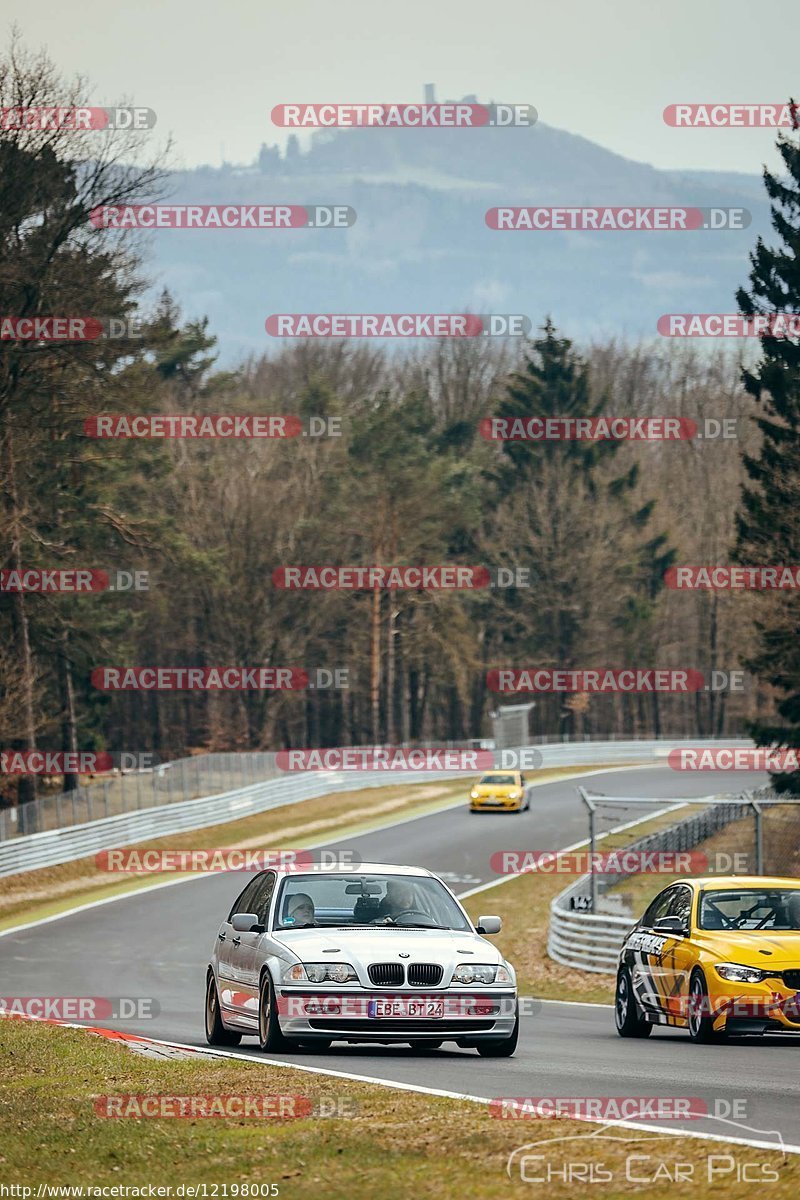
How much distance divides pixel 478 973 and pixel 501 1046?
2.11ft

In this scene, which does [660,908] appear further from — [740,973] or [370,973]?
[370,973]

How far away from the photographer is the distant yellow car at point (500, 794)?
53000 millimetres

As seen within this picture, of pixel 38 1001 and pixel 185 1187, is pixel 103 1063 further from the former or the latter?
pixel 38 1001

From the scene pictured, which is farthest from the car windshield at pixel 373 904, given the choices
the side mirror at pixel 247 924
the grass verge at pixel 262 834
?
the grass verge at pixel 262 834

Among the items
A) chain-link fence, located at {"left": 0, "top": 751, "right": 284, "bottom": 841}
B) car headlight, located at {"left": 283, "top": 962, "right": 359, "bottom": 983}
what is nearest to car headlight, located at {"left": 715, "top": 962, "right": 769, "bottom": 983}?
car headlight, located at {"left": 283, "top": 962, "right": 359, "bottom": 983}

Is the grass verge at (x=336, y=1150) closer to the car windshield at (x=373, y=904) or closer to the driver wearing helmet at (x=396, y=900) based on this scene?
the car windshield at (x=373, y=904)

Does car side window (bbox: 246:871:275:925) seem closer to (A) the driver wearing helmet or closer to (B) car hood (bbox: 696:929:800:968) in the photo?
(A) the driver wearing helmet

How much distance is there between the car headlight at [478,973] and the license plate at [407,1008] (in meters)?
0.22

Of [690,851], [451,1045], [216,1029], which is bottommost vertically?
[690,851]

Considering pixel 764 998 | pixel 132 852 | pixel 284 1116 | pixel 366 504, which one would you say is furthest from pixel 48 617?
pixel 284 1116

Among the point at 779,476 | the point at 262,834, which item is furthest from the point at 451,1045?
the point at 262,834

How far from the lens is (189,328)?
86.1 m

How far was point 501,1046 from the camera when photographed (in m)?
12.8

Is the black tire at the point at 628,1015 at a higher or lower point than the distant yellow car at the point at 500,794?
higher
